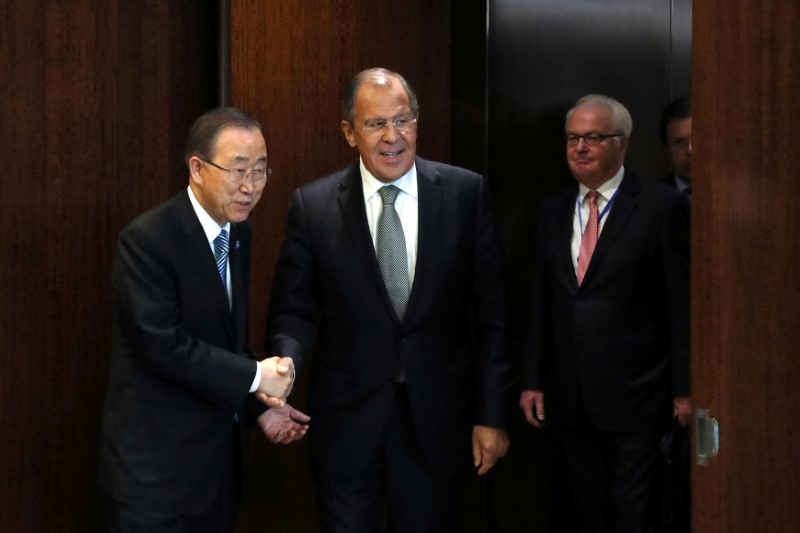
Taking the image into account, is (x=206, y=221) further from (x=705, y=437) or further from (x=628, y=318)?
(x=705, y=437)

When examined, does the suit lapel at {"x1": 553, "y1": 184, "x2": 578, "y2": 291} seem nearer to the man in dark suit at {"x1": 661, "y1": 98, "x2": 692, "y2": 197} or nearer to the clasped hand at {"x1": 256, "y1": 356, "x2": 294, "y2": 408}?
the man in dark suit at {"x1": 661, "y1": 98, "x2": 692, "y2": 197}

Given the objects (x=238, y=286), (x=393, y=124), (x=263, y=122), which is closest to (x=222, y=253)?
(x=238, y=286)

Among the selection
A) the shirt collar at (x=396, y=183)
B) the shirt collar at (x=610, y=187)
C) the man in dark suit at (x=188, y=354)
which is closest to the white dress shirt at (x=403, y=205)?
the shirt collar at (x=396, y=183)

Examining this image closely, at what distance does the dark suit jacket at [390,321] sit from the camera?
124 inches

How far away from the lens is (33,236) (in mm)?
3355

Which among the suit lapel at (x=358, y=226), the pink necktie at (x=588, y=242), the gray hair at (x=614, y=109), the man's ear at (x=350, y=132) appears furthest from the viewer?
the gray hair at (x=614, y=109)

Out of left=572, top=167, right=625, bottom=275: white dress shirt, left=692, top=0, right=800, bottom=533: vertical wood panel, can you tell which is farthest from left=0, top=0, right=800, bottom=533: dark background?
left=692, top=0, right=800, bottom=533: vertical wood panel

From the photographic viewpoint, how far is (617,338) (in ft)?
11.4

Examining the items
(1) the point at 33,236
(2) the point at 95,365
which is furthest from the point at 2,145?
(2) the point at 95,365

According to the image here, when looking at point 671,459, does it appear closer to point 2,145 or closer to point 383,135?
point 383,135

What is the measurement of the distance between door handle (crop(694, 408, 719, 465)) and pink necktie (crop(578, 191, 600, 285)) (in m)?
1.59

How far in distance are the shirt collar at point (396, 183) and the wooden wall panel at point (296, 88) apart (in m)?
0.61

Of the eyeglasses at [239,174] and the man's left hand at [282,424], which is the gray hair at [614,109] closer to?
the eyeglasses at [239,174]

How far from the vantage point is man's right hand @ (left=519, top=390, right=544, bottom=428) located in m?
3.67
